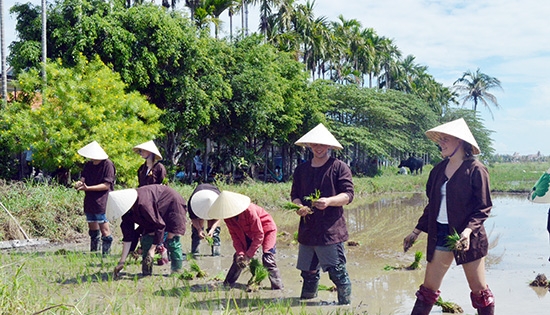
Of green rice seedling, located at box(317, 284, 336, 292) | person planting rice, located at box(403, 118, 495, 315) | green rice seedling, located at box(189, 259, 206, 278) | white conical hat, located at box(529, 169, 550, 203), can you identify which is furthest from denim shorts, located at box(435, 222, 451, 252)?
green rice seedling, located at box(189, 259, 206, 278)

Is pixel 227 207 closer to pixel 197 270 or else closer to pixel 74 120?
pixel 197 270

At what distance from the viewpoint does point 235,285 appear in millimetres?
6352

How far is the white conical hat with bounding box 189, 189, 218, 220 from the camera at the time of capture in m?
6.23

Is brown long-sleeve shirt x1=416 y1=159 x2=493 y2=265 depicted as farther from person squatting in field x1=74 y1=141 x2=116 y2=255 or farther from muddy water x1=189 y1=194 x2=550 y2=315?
person squatting in field x1=74 y1=141 x2=116 y2=255

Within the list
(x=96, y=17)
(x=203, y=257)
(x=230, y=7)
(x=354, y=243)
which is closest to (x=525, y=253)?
(x=354, y=243)

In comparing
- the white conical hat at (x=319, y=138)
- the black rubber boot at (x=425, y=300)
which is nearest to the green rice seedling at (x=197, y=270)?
the white conical hat at (x=319, y=138)

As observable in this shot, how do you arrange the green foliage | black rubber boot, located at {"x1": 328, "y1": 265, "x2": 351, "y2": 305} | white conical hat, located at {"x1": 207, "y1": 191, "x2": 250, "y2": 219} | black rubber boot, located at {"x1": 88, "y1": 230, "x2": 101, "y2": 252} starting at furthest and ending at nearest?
the green foliage, black rubber boot, located at {"x1": 88, "y1": 230, "x2": 101, "y2": 252}, white conical hat, located at {"x1": 207, "y1": 191, "x2": 250, "y2": 219}, black rubber boot, located at {"x1": 328, "y1": 265, "x2": 351, "y2": 305}

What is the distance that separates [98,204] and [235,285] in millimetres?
2441

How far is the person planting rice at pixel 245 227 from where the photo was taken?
18.5 feet

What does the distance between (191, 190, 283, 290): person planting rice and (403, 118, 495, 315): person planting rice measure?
199 centimetres

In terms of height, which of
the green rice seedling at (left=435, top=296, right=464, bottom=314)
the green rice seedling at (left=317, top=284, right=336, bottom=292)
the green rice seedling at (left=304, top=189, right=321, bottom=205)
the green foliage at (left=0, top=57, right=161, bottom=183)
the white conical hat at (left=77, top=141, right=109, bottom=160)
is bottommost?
the green rice seedling at (left=435, top=296, right=464, bottom=314)

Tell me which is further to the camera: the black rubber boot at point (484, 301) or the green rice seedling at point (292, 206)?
the green rice seedling at point (292, 206)

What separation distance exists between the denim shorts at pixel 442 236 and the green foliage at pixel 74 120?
1050 centimetres

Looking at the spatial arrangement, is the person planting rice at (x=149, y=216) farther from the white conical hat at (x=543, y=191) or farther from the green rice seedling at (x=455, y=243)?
the white conical hat at (x=543, y=191)
